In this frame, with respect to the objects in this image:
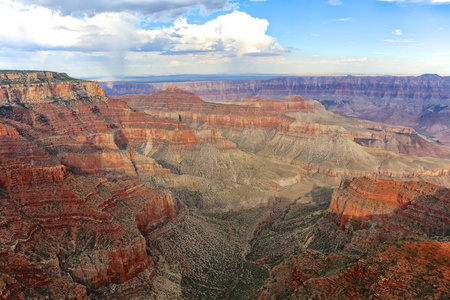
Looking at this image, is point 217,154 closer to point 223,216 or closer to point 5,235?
point 223,216

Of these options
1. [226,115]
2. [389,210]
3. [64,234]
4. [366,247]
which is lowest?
[366,247]

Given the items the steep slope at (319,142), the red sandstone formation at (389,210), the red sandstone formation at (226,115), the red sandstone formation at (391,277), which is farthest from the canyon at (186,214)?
the red sandstone formation at (226,115)

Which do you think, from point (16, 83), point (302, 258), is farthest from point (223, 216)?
point (16, 83)

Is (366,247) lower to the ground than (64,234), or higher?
lower

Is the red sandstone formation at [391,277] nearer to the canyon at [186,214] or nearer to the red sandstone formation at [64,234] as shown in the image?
the canyon at [186,214]

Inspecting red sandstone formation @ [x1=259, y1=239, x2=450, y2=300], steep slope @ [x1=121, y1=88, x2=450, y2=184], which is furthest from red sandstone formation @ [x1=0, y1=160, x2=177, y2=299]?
steep slope @ [x1=121, y1=88, x2=450, y2=184]

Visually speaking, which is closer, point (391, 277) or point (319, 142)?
point (391, 277)

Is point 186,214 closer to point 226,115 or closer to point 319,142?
point 319,142

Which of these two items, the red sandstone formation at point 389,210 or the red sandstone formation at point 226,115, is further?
the red sandstone formation at point 226,115

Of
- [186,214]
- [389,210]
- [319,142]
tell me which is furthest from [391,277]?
[319,142]

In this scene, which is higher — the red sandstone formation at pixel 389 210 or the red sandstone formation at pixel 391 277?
A: the red sandstone formation at pixel 391 277
